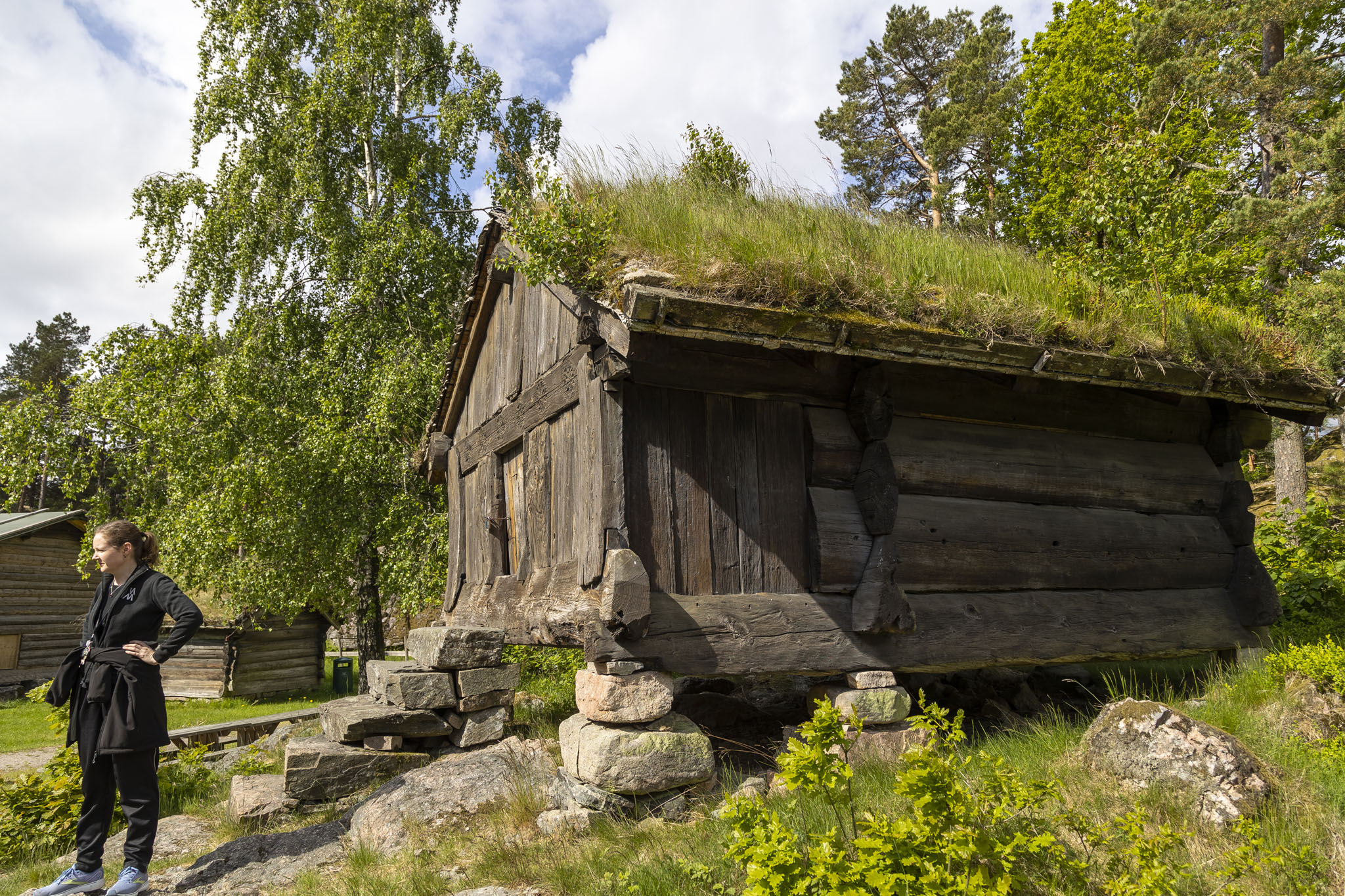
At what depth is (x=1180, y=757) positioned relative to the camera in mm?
3791

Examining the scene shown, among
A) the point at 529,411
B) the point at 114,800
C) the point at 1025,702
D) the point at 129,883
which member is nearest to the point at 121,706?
the point at 114,800

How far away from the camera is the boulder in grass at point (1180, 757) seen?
360cm

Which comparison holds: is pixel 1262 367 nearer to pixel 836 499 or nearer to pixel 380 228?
Result: pixel 836 499

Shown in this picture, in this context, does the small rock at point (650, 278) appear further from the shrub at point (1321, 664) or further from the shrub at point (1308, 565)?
the shrub at point (1308, 565)

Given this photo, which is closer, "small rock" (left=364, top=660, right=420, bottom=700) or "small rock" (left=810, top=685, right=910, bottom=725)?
"small rock" (left=810, top=685, right=910, bottom=725)

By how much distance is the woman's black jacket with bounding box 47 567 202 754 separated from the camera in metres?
4.29

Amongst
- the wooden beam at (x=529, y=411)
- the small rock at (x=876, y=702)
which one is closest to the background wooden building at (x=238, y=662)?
the wooden beam at (x=529, y=411)

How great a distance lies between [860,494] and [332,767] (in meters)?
4.30

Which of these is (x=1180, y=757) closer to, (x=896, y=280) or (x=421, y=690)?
(x=896, y=280)

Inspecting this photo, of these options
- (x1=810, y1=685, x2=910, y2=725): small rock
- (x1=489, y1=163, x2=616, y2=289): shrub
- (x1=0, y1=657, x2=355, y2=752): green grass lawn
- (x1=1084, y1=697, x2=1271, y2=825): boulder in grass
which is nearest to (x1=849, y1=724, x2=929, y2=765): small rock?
(x1=810, y1=685, x2=910, y2=725): small rock

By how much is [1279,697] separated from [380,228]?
44.9ft

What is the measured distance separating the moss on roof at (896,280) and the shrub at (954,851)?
2.61 m

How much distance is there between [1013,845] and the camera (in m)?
2.69

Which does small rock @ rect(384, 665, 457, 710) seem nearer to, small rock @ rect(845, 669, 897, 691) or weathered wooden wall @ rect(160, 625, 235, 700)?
small rock @ rect(845, 669, 897, 691)
